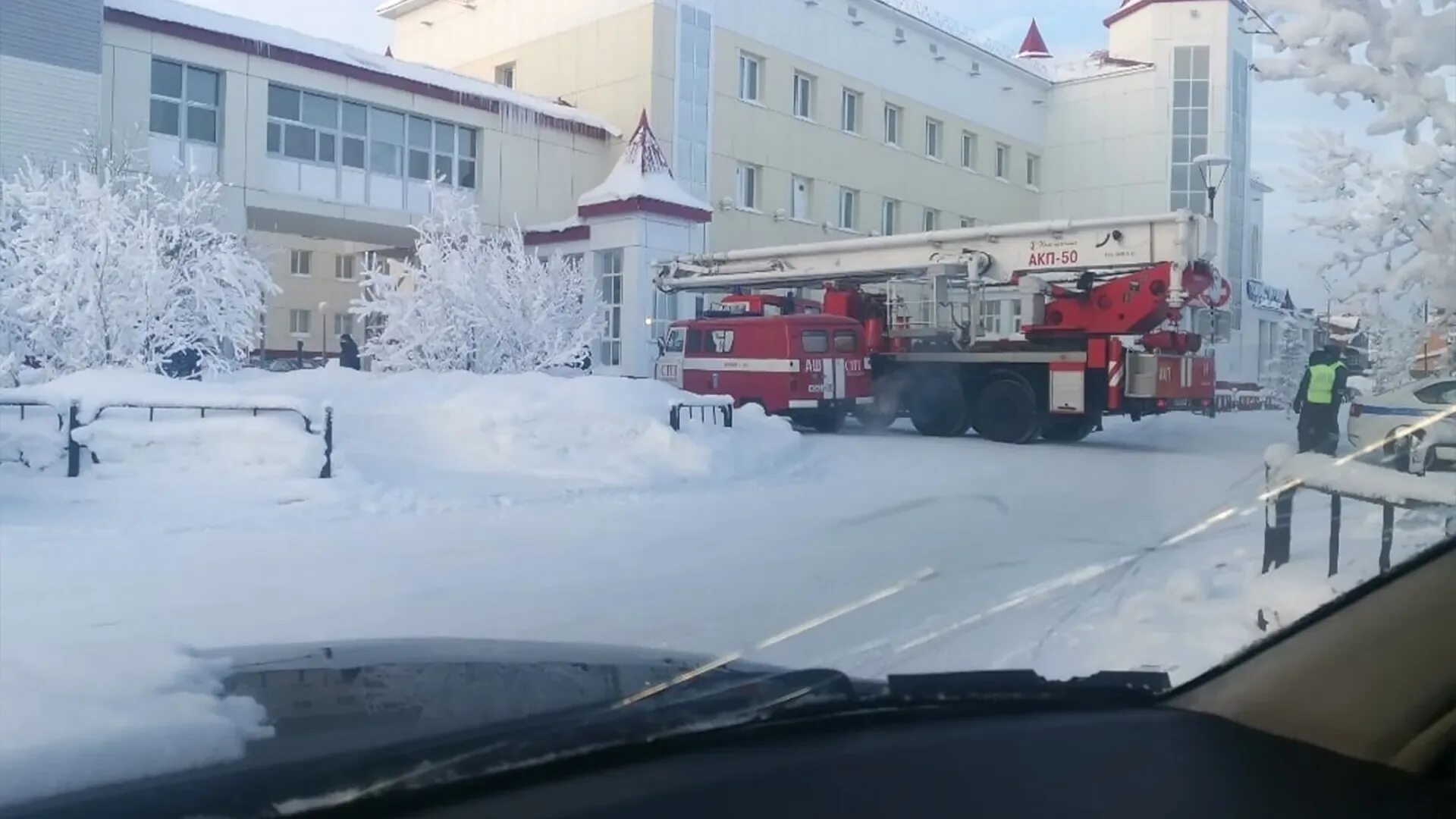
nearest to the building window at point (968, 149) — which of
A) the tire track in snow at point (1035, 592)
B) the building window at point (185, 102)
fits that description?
the tire track in snow at point (1035, 592)

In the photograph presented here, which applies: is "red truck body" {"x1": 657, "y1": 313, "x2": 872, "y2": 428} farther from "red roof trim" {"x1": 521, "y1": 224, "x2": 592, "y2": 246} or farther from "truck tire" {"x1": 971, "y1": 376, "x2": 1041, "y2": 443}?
"red roof trim" {"x1": 521, "y1": 224, "x2": 592, "y2": 246}

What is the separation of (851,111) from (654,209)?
2594mm

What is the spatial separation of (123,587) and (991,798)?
4726 millimetres

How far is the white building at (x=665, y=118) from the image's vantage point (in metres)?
4.38

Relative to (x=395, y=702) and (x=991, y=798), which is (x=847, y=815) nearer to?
(x=991, y=798)

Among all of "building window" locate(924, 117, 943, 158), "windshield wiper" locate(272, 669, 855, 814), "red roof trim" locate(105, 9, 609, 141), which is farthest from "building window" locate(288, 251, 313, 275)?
"windshield wiper" locate(272, 669, 855, 814)

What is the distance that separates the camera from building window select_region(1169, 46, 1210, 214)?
387cm

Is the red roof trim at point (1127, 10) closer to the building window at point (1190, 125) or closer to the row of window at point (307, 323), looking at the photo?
the building window at point (1190, 125)

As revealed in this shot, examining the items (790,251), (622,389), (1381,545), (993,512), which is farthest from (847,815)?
(622,389)

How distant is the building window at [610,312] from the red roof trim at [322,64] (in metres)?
2.64

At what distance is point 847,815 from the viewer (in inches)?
75.3

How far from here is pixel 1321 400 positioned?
3.29 meters

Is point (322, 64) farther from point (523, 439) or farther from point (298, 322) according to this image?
point (298, 322)

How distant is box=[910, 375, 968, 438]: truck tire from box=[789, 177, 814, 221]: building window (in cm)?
118
